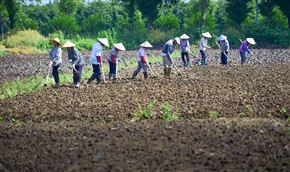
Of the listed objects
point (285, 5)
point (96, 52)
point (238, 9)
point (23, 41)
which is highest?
point (285, 5)

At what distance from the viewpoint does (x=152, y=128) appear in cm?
941

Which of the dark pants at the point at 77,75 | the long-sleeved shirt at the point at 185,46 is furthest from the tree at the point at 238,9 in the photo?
the dark pants at the point at 77,75

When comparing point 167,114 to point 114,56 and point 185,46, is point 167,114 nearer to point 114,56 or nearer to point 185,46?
point 114,56

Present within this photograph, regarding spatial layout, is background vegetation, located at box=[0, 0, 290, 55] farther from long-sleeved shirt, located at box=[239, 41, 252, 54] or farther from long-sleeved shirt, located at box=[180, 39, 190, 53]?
long-sleeved shirt, located at box=[180, 39, 190, 53]

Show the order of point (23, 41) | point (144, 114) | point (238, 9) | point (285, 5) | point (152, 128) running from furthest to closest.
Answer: point (238, 9), point (23, 41), point (285, 5), point (144, 114), point (152, 128)

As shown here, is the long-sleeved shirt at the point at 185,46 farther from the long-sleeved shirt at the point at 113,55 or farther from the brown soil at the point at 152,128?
the long-sleeved shirt at the point at 113,55

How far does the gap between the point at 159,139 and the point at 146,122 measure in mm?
1556

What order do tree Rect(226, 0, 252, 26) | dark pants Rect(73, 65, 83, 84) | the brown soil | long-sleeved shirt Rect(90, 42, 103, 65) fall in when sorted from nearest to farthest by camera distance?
the brown soil → dark pants Rect(73, 65, 83, 84) → long-sleeved shirt Rect(90, 42, 103, 65) → tree Rect(226, 0, 252, 26)

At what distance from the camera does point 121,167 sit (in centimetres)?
713

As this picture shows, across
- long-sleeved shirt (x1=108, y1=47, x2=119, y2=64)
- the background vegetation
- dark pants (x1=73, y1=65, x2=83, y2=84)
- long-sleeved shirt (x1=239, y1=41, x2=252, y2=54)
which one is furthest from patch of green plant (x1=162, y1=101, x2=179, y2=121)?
the background vegetation

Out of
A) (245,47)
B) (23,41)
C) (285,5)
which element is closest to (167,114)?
(245,47)

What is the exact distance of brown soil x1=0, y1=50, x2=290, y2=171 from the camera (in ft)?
24.2

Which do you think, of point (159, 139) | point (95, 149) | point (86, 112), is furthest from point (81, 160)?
point (86, 112)

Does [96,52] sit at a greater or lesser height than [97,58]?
greater
